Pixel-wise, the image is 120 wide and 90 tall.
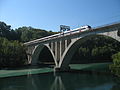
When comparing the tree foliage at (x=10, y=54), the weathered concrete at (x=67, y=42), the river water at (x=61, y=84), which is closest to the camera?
the river water at (x=61, y=84)

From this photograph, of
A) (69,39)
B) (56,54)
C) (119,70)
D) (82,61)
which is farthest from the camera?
(82,61)

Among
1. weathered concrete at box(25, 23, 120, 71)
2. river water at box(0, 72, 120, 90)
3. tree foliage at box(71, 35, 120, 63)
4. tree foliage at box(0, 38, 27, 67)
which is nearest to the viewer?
river water at box(0, 72, 120, 90)

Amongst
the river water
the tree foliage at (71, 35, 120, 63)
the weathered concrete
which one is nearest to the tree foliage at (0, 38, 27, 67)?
the weathered concrete

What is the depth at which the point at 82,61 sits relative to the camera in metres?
53.4

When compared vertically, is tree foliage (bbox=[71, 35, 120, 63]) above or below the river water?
above

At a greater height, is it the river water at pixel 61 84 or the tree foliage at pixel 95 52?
the tree foliage at pixel 95 52

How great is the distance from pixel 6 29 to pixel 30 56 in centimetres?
2246

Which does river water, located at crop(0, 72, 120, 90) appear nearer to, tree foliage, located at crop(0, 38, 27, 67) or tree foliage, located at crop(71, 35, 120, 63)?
tree foliage, located at crop(0, 38, 27, 67)

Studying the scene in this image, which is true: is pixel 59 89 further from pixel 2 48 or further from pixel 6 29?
pixel 6 29

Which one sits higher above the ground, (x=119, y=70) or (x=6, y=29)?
(x=6, y=29)

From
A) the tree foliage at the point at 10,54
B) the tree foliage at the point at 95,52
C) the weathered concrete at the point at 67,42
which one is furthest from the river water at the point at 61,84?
the tree foliage at the point at 95,52

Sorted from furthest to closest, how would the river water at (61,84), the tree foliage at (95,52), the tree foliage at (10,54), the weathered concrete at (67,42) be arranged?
the tree foliage at (95,52) → the tree foliage at (10,54) → the weathered concrete at (67,42) → the river water at (61,84)

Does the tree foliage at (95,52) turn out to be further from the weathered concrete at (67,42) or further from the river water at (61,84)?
the river water at (61,84)

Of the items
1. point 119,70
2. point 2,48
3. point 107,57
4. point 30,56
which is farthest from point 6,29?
point 119,70
